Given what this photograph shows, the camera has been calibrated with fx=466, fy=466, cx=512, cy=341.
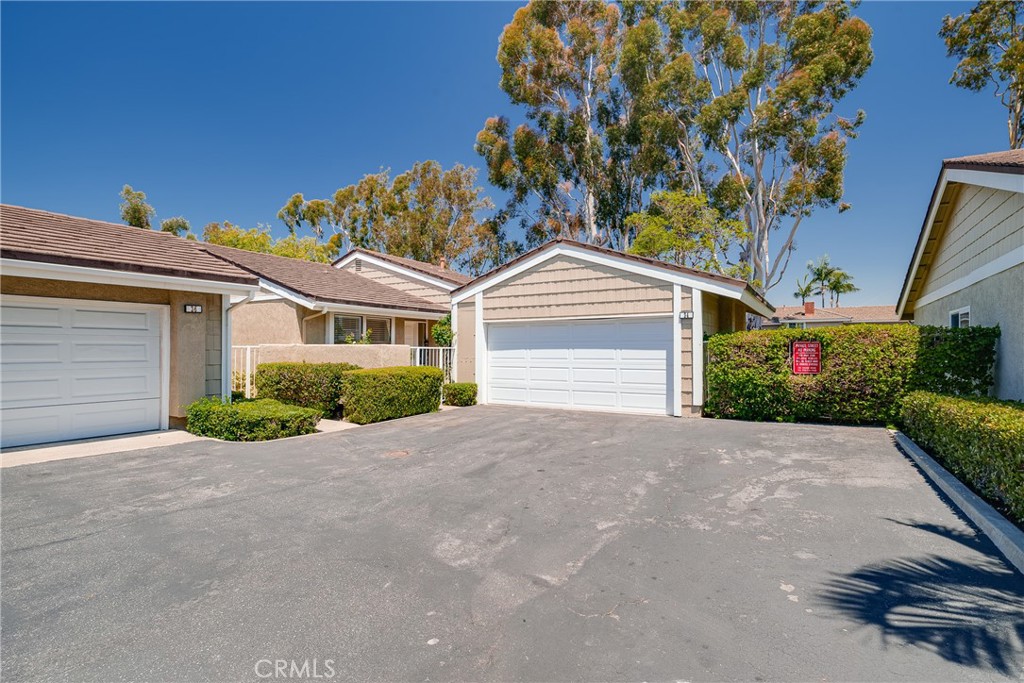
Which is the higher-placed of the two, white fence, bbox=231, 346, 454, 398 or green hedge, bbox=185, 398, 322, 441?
white fence, bbox=231, 346, 454, 398

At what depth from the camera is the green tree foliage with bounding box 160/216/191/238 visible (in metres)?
34.5

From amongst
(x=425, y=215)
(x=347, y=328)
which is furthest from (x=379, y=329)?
(x=425, y=215)

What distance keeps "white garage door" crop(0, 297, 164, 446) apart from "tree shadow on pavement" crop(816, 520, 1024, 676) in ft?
35.6

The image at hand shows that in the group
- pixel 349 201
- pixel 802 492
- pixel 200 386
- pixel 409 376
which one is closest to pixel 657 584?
pixel 802 492

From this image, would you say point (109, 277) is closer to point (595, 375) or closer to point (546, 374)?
point (546, 374)

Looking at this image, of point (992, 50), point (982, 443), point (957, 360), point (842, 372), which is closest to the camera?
point (982, 443)

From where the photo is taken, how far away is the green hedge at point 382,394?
34.1 feet

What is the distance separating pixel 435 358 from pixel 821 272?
164 feet

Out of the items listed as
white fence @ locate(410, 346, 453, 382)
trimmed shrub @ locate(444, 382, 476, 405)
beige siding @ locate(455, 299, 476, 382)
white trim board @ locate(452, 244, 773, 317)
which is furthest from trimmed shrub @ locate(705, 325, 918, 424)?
white fence @ locate(410, 346, 453, 382)

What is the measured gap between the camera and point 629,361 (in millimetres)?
12211

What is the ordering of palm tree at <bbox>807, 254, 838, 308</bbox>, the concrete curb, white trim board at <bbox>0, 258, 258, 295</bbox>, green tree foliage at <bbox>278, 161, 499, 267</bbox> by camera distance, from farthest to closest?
palm tree at <bbox>807, 254, 838, 308</bbox>, green tree foliage at <bbox>278, 161, 499, 267</bbox>, white trim board at <bbox>0, 258, 258, 295</bbox>, the concrete curb

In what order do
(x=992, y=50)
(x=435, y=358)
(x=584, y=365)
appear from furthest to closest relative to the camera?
(x=992, y=50) → (x=435, y=358) → (x=584, y=365)

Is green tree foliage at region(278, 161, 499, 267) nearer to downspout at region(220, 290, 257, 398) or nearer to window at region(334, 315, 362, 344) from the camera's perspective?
window at region(334, 315, 362, 344)

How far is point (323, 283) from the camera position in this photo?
16375mm
